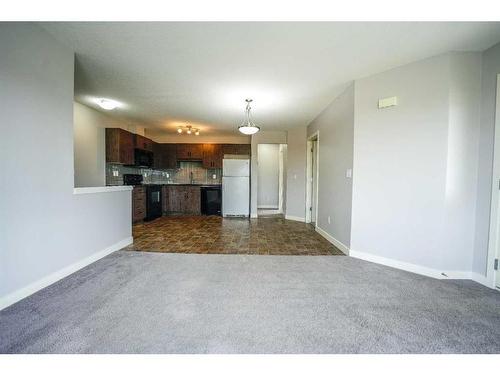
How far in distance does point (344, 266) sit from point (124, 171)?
540 centimetres

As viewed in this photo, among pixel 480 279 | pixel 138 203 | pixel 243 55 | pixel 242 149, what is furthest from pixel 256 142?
pixel 480 279

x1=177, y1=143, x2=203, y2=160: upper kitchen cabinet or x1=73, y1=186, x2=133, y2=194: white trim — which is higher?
x1=177, y1=143, x2=203, y2=160: upper kitchen cabinet

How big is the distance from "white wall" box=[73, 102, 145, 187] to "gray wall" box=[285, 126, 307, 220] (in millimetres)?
4481

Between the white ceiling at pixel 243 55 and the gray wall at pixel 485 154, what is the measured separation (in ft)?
0.69

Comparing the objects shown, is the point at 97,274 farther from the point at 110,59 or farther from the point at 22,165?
the point at 110,59

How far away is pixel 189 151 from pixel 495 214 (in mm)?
6645

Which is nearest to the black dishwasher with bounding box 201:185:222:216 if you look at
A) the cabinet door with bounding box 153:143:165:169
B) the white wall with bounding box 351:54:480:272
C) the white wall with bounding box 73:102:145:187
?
the cabinet door with bounding box 153:143:165:169

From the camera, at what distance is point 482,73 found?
8.06 ft

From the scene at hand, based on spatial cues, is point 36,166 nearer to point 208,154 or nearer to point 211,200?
point 211,200

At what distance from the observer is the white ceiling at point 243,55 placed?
210 cm

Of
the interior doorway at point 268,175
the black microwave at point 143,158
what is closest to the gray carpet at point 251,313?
the black microwave at point 143,158

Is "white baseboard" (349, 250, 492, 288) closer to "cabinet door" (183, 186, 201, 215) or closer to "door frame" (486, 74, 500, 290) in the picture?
"door frame" (486, 74, 500, 290)

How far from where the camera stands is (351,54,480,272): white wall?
247 cm

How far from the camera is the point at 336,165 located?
3.82 m
